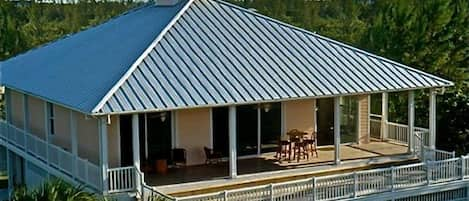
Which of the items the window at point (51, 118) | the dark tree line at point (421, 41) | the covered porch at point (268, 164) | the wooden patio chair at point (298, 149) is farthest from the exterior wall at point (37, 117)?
the dark tree line at point (421, 41)

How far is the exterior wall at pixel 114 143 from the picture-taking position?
18.8 meters

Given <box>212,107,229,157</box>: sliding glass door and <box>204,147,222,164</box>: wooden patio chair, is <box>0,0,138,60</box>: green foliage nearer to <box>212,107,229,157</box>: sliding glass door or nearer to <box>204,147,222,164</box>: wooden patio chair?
<box>212,107,229,157</box>: sliding glass door

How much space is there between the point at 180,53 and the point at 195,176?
336cm

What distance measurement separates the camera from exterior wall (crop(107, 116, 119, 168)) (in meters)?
18.8

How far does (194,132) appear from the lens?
789 inches

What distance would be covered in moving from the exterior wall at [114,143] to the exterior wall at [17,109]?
21.5ft

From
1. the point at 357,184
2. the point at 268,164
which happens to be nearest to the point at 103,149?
the point at 268,164

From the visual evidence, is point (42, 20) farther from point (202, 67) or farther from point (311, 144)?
point (202, 67)

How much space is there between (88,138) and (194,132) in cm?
297

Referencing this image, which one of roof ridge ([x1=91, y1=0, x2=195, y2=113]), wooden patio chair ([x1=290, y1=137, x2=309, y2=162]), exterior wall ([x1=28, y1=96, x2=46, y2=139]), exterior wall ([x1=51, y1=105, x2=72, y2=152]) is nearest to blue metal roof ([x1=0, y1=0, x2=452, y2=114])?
roof ridge ([x1=91, y1=0, x2=195, y2=113])

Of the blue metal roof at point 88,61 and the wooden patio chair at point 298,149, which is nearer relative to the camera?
the blue metal roof at point 88,61

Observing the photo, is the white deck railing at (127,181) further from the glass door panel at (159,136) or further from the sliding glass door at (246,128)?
the sliding glass door at (246,128)

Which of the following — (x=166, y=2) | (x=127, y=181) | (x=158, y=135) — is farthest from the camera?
(x=166, y=2)

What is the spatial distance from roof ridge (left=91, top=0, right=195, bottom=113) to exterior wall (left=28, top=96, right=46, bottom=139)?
16.9 ft
